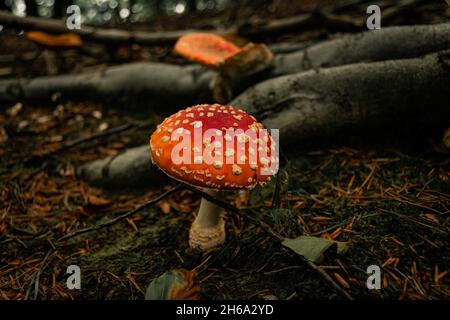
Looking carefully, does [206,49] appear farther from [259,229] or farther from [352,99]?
[259,229]

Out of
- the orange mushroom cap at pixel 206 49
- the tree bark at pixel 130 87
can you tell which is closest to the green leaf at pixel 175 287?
the orange mushroom cap at pixel 206 49

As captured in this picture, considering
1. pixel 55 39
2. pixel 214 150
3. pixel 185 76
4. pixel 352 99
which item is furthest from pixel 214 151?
pixel 55 39

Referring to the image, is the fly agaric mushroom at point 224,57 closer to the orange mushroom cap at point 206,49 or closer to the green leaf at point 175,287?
the orange mushroom cap at point 206,49

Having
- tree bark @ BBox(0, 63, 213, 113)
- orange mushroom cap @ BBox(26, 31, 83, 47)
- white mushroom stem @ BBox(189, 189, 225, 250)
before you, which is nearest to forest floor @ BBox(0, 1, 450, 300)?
white mushroom stem @ BBox(189, 189, 225, 250)

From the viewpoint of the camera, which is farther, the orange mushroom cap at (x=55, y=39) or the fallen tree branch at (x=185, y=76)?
the orange mushroom cap at (x=55, y=39)

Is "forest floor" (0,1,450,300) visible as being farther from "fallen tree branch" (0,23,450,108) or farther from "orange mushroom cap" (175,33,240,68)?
"orange mushroom cap" (175,33,240,68)
